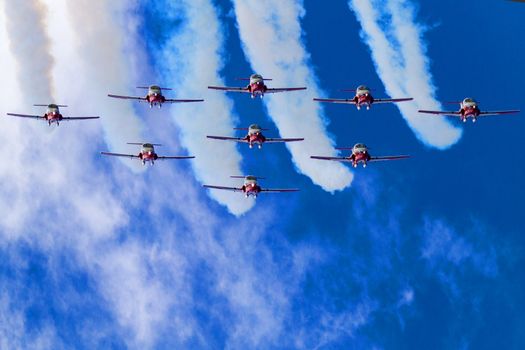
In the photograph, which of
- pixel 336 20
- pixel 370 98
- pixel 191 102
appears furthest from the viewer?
pixel 336 20

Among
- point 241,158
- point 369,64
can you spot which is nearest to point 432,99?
point 369,64

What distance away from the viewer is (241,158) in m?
142

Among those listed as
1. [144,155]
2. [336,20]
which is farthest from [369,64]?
[144,155]

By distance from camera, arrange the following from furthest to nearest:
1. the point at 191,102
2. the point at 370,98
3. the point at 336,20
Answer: the point at 336,20 → the point at 191,102 → the point at 370,98

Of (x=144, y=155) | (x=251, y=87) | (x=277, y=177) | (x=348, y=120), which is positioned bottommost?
(x=144, y=155)

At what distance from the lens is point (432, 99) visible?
5418 inches

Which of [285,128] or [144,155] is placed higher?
[285,128]

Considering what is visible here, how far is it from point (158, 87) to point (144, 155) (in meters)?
9.29

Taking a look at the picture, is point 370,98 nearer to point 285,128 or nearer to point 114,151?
point 285,128

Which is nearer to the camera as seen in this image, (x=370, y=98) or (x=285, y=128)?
(x=370, y=98)

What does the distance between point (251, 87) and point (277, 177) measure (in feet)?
111

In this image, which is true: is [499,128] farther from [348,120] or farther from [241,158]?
[241,158]

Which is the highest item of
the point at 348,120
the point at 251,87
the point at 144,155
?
the point at 348,120

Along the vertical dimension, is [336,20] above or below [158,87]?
above
